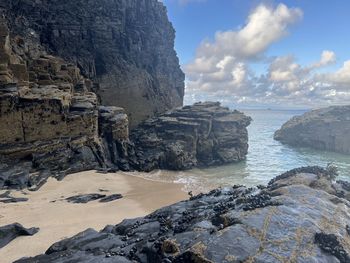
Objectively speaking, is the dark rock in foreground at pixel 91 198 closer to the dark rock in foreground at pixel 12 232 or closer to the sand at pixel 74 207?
the sand at pixel 74 207

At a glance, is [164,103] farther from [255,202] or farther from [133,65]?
[255,202]

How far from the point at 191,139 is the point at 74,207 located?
1618 inches

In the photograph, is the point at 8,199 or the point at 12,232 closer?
the point at 12,232

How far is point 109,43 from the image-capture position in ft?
285

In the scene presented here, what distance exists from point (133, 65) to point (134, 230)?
246 ft

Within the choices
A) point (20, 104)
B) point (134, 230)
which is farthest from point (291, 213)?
point (20, 104)

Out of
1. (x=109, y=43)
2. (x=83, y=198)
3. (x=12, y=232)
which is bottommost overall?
(x=83, y=198)

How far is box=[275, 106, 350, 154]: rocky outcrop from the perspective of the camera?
115 m

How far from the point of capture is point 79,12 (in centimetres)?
8344

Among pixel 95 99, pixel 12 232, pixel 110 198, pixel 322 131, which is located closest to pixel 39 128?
pixel 95 99

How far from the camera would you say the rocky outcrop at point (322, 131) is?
376 ft

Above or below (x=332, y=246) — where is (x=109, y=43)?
above

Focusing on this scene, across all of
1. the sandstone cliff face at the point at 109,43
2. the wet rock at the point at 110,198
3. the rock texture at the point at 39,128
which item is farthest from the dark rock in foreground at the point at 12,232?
the sandstone cliff face at the point at 109,43

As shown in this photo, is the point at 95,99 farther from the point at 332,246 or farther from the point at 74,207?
the point at 332,246
